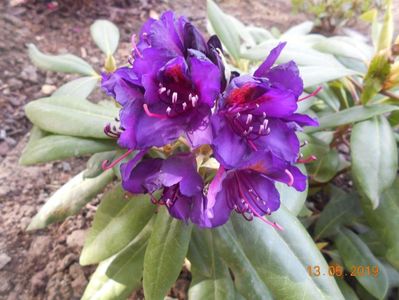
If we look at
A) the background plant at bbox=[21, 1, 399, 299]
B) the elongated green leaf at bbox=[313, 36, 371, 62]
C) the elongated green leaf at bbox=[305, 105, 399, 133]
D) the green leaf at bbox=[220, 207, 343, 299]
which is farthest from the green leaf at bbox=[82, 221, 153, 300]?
the elongated green leaf at bbox=[313, 36, 371, 62]

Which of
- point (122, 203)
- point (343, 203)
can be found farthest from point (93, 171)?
point (343, 203)

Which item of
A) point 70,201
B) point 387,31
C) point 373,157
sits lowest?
point 70,201

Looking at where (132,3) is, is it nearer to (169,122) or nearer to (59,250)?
(59,250)

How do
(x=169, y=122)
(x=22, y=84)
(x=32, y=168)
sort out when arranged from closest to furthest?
(x=169, y=122) < (x=32, y=168) < (x=22, y=84)

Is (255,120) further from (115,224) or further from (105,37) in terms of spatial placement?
(105,37)

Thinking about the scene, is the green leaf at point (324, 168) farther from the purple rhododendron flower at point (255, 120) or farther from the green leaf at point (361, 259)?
the purple rhododendron flower at point (255, 120)

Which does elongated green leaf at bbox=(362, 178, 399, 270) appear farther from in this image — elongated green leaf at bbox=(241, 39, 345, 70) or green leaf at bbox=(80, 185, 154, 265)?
green leaf at bbox=(80, 185, 154, 265)

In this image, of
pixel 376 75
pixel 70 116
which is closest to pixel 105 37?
pixel 70 116
